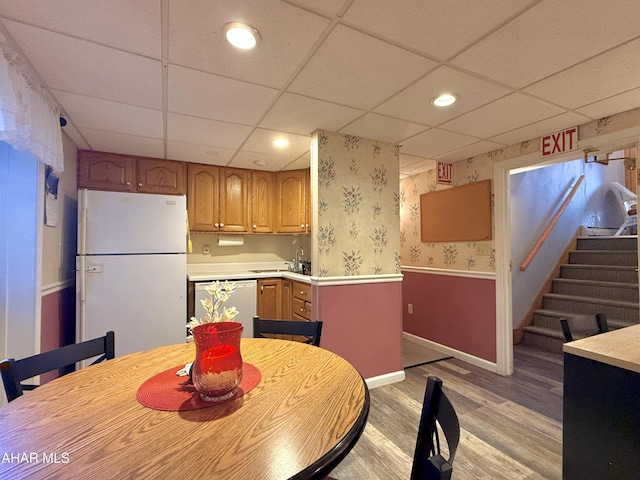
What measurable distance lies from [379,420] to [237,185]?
2.73 metres

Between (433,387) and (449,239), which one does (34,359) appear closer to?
(433,387)

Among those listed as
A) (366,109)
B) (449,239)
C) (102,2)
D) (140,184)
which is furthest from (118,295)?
(449,239)

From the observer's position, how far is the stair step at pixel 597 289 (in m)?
3.38

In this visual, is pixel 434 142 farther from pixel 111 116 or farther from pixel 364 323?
pixel 111 116

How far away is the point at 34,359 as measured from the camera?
3.57 ft

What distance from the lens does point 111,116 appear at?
2100 mm

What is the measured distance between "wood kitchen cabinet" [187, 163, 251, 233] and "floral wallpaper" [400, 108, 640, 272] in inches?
80.3

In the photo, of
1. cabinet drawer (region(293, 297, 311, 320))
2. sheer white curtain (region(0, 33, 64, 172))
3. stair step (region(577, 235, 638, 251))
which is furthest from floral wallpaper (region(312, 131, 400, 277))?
stair step (region(577, 235, 638, 251))

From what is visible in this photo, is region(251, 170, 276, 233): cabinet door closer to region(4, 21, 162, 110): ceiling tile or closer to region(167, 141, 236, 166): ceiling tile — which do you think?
region(167, 141, 236, 166): ceiling tile

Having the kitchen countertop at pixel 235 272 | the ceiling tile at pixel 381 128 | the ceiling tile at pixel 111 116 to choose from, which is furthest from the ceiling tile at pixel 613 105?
the ceiling tile at pixel 111 116

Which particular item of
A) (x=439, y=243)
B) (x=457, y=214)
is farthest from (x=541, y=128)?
(x=439, y=243)

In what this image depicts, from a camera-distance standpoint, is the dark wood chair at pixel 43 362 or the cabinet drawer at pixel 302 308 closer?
the dark wood chair at pixel 43 362

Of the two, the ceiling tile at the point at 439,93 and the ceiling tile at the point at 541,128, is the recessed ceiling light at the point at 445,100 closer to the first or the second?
the ceiling tile at the point at 439,93

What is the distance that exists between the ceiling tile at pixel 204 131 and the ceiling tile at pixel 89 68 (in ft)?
1.05
